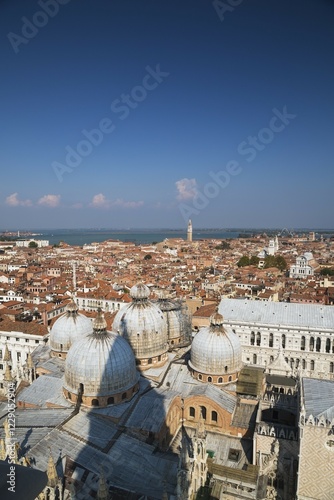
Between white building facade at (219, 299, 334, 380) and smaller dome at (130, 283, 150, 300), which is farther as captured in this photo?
white building facade at (219, 299, 334, 380)

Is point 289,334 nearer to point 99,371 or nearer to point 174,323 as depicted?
point 174,323

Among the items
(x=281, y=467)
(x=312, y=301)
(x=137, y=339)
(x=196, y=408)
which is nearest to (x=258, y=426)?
(x=281, y=467)

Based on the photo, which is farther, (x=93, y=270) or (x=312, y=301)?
(x=93, y=270)

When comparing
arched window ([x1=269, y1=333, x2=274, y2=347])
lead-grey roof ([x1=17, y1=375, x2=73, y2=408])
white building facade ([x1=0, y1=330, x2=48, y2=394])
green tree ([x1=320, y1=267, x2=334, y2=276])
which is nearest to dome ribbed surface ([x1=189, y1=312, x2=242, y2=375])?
arched window ([x1=269, y1=333, x2=274, y2=347])

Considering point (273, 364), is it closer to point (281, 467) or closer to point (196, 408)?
point (196, 408)

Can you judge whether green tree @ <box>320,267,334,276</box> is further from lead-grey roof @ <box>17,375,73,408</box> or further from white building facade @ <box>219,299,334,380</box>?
lead-grey roof @ <box>17,375,73,408</box>

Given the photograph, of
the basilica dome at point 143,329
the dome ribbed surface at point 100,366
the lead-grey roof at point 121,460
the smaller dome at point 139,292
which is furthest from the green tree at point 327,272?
the lead-grey roof at point 121,460

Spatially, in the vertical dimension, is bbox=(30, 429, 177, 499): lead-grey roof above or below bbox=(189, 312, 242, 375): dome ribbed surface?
below
